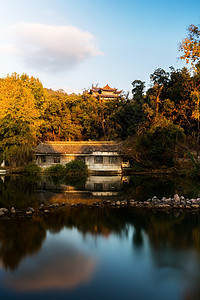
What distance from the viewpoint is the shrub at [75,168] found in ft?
92.7

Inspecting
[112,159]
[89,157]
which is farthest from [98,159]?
[112,159]

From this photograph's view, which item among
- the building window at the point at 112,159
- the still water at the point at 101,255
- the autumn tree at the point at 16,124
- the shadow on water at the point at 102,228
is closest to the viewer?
the still water at the point at 101,255

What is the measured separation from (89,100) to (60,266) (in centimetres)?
3793

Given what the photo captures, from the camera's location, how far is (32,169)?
28.8 m

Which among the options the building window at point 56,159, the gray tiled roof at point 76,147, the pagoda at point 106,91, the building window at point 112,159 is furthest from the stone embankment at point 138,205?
the pagoda at point 106,91

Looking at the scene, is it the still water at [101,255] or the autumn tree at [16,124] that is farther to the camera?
the autumn tree at [16,124]

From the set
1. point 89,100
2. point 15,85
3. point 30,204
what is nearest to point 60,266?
point 30,204

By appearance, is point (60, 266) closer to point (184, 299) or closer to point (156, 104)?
point (184, 299)

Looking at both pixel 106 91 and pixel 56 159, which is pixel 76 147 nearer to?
pixel 56 159

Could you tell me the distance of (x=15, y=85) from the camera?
116 ft

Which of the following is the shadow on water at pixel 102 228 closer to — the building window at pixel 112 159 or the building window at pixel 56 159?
the building window at pixel 112 159

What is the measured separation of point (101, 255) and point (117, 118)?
34304 mm

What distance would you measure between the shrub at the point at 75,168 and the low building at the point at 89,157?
5.24 ft

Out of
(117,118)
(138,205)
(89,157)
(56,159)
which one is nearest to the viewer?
(138,205)
